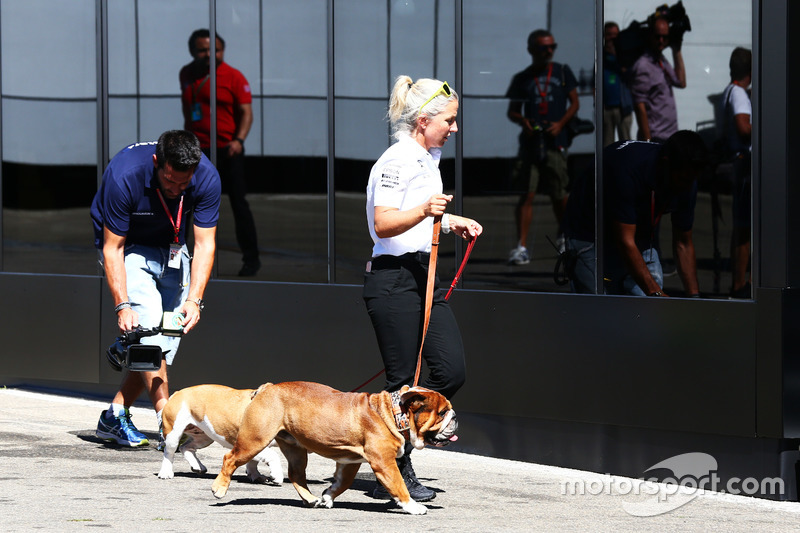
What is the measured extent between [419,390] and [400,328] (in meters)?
0.45

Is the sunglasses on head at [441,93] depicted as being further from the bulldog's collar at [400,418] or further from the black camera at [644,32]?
the black camera at [644,32]

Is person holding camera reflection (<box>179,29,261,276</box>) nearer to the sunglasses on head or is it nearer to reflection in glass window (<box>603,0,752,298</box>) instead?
reflection in glass window (<box>603,0,752,298</box>)

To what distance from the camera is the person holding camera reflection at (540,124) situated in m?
7.84

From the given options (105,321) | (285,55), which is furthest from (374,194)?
(105,321)

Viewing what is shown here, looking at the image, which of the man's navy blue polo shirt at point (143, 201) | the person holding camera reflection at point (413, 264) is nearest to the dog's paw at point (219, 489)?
the person holding camera reflection at point (413, 264)

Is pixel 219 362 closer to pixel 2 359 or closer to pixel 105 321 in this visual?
pixel 105 321

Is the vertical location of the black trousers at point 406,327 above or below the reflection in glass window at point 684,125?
below

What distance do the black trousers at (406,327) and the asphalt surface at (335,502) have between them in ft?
2.16

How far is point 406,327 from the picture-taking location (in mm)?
6090

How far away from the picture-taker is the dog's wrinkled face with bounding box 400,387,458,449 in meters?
5.69

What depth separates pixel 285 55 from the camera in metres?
9.16

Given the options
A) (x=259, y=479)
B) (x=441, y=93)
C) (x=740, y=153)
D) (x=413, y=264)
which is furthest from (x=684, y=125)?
(x=259, y=479)

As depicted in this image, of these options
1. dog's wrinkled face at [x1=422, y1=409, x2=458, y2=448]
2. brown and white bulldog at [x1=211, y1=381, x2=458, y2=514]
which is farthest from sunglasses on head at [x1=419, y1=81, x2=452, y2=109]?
dog's wrinkled face at [x1=422, y1=409, x2=458, y2=448]

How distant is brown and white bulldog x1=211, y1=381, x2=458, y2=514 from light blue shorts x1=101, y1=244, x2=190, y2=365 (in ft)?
4.88
